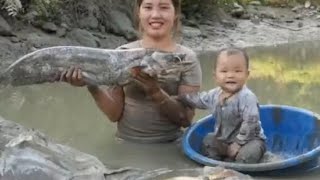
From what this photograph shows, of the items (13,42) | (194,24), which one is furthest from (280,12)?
(13,42)

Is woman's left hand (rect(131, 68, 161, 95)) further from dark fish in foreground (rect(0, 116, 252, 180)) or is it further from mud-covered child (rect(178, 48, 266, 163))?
dark fish in foreground (rect(0, 116, 252, 180))

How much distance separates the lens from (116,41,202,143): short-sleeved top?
13.6 feet

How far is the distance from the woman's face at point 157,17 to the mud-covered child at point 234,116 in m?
0.43

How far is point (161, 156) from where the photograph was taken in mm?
→ 4086

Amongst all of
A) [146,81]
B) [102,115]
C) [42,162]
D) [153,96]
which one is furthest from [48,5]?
[42,162]

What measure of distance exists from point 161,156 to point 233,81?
64cm

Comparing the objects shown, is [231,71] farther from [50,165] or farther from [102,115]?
[102,115]

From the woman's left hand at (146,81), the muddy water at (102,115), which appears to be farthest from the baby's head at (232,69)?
the muddy water at (102,115)

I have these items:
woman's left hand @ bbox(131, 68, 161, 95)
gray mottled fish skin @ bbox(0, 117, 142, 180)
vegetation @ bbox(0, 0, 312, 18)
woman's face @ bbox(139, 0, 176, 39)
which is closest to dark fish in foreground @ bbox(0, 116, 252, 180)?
gray mottled fish skin @ bbox(0, 117, 142, 180)

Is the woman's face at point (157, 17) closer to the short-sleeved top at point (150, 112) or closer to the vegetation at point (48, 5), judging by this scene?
the short-sleeved top at point (150, 112)

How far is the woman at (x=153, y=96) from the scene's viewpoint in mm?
4125

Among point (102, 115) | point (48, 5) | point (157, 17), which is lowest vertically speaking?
point (102, 115)

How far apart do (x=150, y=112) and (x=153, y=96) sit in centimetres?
22

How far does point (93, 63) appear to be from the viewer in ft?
12.6
